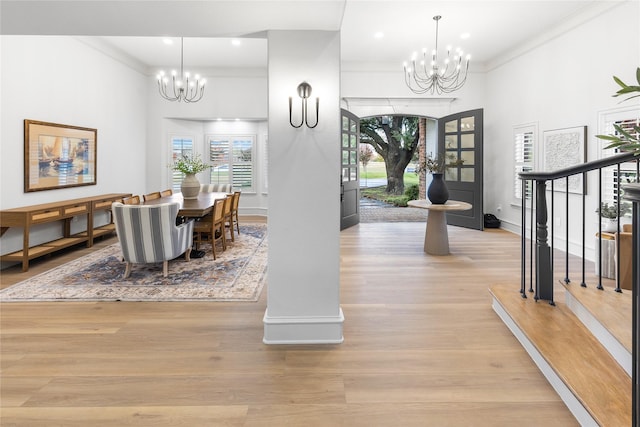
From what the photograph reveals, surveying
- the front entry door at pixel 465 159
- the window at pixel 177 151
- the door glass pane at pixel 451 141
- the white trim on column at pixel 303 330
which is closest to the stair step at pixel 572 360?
the white trim on column at pixel 303 330

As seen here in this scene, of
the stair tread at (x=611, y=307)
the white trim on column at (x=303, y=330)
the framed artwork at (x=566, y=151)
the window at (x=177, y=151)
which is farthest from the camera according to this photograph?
the window at (x=177, y=151)

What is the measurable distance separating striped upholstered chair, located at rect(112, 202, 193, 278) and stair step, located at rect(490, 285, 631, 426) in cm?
334

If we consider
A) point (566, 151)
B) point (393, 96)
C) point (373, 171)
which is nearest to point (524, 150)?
point (566, 151)

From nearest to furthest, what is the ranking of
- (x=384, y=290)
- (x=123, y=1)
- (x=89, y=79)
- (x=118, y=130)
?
(x=123, y=1)
(x=384, y=290)
(x=89, y=79)
(x=118, y=130)

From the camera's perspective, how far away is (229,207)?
5.95 meters

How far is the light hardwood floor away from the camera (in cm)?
198

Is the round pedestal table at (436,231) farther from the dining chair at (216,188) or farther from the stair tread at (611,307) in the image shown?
the dining chair at (216,188)

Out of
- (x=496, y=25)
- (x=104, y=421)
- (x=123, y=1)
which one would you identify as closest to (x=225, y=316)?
(x=104, y=421)

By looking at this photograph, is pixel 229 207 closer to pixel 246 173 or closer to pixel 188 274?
pixel 188 274

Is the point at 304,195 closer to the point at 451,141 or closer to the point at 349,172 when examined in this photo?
the point at 349,172

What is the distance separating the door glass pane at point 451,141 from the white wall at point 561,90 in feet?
2.20

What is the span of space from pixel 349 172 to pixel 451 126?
2.35 metres

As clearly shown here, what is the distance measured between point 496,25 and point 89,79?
256 inches

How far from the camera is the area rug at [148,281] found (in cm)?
375
